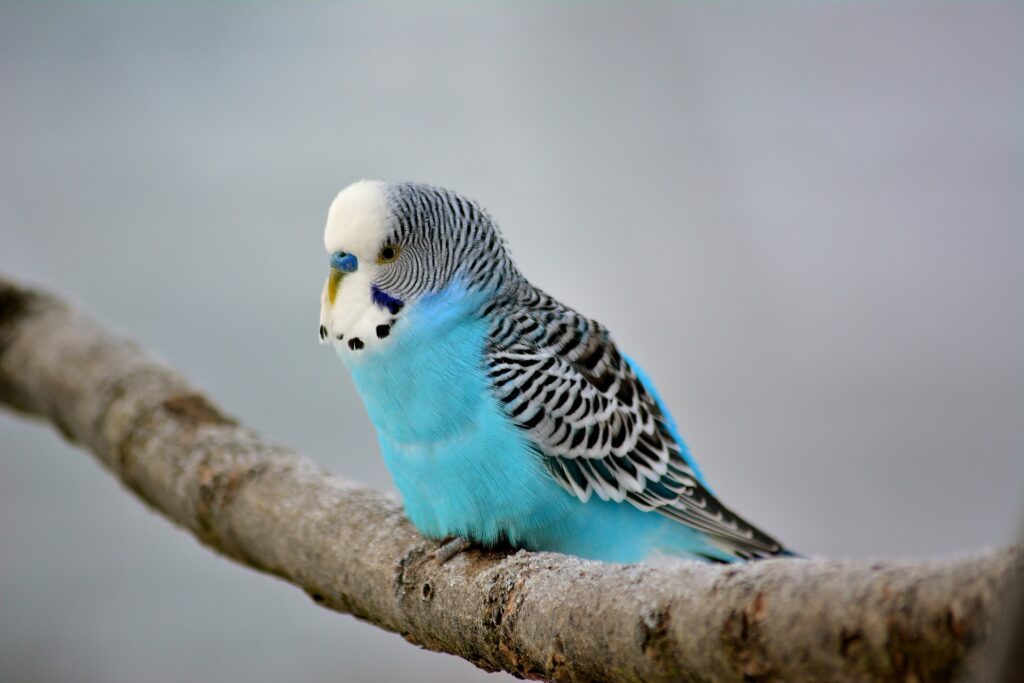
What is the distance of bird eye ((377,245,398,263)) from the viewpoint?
1669 millimetres

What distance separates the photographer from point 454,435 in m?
1.78

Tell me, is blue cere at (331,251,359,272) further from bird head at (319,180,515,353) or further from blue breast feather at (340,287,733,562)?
blue breast feather at (340,287,733,562)

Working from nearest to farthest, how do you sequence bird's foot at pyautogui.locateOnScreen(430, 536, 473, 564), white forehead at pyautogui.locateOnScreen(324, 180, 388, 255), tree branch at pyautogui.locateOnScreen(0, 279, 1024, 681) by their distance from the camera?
tree branch at pyautogui.locateOnScreen(0, 279, 1024, 681) < white forehead at pyautogui.locateOnScreen(324, 180, 388, 255) < bird's foot at pyautogui.locateOnScreen(430, 536, 473, 564)

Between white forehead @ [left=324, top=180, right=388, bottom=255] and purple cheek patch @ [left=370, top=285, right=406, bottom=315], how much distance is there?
76 mm

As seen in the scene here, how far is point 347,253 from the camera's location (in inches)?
65.4

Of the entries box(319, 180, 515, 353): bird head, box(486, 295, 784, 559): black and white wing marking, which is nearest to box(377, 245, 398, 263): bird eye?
box(319, 180, 515, 353): bird head

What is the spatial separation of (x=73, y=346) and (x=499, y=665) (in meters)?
1.85

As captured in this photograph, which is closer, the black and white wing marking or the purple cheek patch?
the purple cheek patch

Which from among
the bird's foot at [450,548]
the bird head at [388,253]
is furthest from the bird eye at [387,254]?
the bird's foot at [450,548]

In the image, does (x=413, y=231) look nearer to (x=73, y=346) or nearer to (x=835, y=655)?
(x=835, y=655)

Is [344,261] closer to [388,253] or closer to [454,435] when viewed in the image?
[388,253]

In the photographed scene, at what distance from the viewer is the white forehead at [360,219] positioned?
162 cm

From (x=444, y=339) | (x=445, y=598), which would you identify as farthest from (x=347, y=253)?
(x=445, y=598)

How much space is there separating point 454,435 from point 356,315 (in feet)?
0.98
